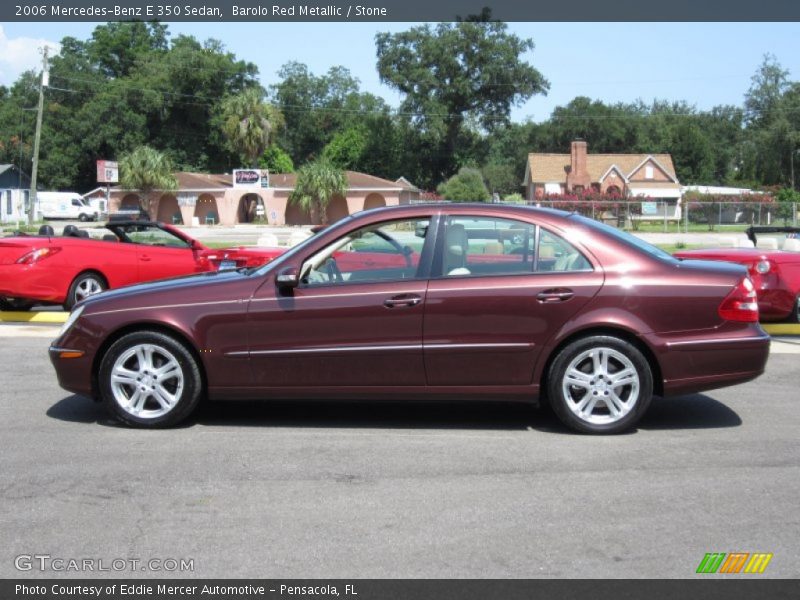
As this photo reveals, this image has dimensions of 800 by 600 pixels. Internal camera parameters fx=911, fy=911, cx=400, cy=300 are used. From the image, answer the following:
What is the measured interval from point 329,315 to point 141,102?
263ft

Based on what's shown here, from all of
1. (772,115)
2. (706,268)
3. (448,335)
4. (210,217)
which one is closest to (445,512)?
(448,335)

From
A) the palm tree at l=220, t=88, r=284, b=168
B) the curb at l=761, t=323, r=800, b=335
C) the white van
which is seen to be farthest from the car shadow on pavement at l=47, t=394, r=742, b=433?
the white van

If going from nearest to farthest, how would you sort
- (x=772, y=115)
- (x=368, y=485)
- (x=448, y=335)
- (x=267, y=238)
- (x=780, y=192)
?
(x=368, y=485), (x=448, y=335), (x=267, y=238), (x=780, y=192), (x=772, y=115)

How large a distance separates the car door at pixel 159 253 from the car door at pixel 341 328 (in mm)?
6487

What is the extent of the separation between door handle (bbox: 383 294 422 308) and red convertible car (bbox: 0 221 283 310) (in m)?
5.26

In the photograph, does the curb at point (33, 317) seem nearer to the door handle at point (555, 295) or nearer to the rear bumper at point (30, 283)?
the rear bumper at point (30, 283)

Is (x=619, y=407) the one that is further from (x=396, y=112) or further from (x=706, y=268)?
(x=396, y=112)

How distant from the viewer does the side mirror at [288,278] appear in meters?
6.12

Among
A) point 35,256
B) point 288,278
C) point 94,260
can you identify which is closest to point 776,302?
point 288,278

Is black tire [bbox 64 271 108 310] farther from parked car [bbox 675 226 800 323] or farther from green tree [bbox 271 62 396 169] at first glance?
green tree [bbox 271 62 396 169]

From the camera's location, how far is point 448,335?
6.08 metres

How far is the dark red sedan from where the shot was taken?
19.9 ft

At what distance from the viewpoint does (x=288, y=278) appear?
6.12 meters
